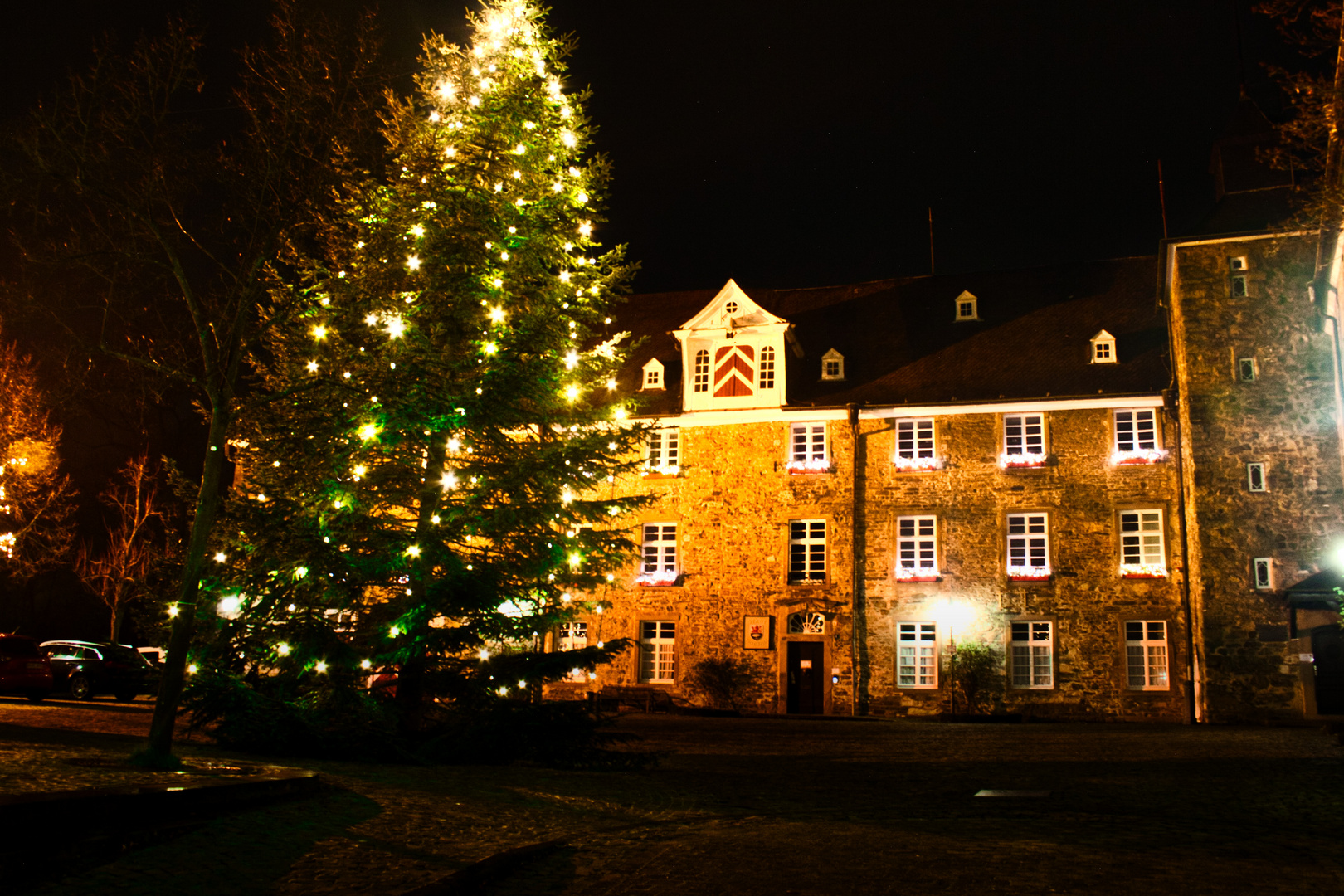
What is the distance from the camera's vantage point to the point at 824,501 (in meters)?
30.9

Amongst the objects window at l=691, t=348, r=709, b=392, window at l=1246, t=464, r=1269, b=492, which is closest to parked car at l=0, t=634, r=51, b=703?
window at l=691, t=348, r=709, b=392

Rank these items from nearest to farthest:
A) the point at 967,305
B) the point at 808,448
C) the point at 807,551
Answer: the point at 807,551 → the point at 808,448 → the point at 967,305

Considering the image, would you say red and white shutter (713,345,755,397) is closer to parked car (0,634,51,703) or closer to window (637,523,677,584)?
window (637,523,677,584)

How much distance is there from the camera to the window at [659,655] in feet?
104

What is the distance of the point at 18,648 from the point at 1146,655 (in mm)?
26632

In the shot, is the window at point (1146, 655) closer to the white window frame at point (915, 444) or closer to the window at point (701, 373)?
the white window frame at point (915, 444)

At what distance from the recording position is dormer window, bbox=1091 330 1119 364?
2986 cm

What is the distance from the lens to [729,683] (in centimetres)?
3072

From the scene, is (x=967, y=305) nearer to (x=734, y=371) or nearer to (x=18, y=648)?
(x=734, y=371)

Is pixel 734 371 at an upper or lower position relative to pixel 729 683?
upper

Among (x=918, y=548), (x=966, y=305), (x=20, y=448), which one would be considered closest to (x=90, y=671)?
(x=20, y=448)

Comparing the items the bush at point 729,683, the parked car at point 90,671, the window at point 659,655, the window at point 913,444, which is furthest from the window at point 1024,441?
the parked car at point 90,671

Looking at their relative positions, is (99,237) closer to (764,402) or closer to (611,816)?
(611,816)

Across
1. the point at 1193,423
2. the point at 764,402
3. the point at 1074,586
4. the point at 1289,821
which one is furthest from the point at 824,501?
the point at 1289,821
